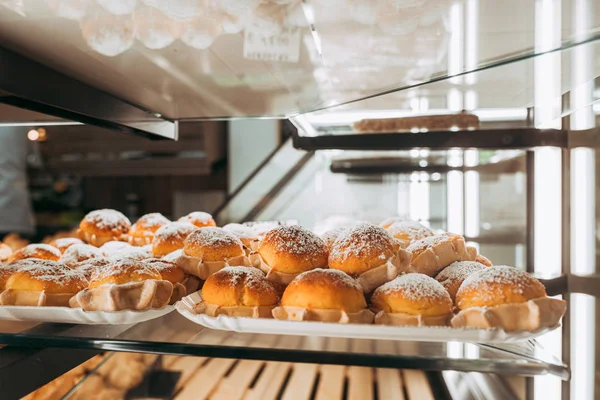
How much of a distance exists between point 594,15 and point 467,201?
1.64 metres

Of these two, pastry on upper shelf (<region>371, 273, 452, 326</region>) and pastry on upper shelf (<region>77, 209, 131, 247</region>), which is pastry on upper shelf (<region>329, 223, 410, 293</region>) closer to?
pastry on upper shelf (<region>371, 273, 452, 326</region>)

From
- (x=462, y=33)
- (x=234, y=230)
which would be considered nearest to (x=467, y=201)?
(x=234, y=230)

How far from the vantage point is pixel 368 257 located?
2.53ft

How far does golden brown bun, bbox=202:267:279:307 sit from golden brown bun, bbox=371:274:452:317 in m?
0.16

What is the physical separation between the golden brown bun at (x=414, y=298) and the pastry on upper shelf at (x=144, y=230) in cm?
76

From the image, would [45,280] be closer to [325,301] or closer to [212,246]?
Result: [212,246]

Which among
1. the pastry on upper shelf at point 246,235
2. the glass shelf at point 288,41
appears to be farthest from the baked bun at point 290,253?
the glass shelf at point 288,41

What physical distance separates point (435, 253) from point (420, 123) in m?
0.60

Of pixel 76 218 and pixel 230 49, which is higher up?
pixel 230 49

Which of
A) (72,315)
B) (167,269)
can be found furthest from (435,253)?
(72,315)

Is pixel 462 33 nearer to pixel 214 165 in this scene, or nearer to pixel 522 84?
pixel 522 84

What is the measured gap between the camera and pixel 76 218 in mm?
4297

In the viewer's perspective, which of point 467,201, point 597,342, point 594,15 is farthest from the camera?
point 467,201

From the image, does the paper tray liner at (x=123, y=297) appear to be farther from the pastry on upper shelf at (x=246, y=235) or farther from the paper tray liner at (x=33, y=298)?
the pastry on upper shelf at (x=246, y=235)
